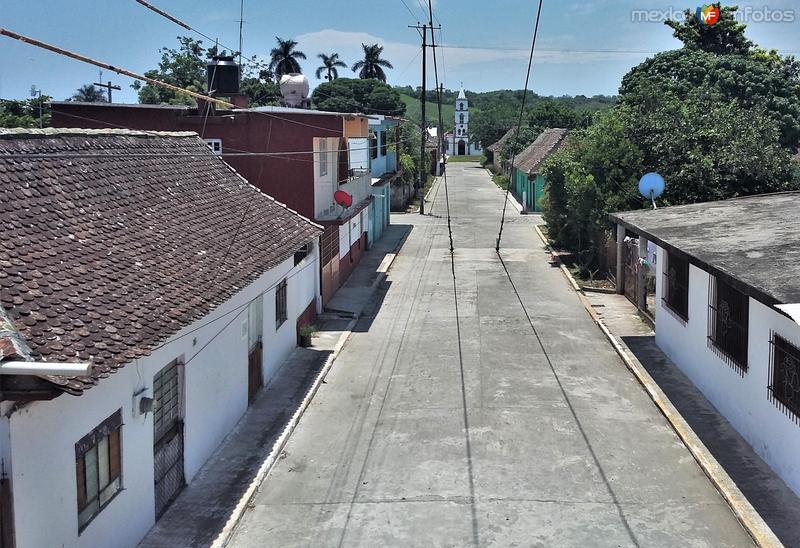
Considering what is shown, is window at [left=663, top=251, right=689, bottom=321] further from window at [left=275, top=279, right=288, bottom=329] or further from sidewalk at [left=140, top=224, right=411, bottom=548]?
window at [left=275, top=279, right=288, bottom=329]

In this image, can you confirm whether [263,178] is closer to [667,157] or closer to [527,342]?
[527,342]

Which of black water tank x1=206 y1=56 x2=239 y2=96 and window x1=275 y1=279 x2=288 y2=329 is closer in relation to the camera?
window x1=275 y1=279 x2=288 y2=329

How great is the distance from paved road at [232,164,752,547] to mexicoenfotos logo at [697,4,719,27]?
27787 millimetres

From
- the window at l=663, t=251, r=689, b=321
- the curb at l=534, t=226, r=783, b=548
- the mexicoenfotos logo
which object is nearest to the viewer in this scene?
the curb at l=534, t=226, r=783, b=548

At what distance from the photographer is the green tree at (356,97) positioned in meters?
90.1

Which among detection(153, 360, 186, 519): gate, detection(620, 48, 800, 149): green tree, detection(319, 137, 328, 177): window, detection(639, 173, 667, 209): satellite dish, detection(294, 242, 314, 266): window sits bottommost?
detection(153, 360, 186, 519): gate

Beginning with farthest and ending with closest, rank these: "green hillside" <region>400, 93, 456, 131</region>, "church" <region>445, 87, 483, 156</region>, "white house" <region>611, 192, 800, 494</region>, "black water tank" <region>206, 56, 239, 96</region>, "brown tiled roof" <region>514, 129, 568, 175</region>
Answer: "green hillside" <region>400, 93, 456, 131</region> → "church" <region>445, 87, 483, 156</region> → "brown tiled roof" <region>514, 129, 568, 175</region> → "black water tank" <region>206, 56, 239, 96</region> → "white house" <region>611, 192, 800, 494</region>

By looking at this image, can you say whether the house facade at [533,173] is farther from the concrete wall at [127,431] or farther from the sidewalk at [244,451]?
the concrete wall at [127,431]

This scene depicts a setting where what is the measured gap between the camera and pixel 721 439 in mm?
12141

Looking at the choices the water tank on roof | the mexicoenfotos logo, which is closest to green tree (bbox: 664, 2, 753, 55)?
the mexicoenfotos logo

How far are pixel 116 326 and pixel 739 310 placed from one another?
9.03 metres

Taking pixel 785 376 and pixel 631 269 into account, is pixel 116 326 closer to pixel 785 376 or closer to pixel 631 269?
pixel 785 376

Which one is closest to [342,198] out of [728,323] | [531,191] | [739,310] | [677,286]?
[677,286]

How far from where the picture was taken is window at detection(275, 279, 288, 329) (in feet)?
53.2
